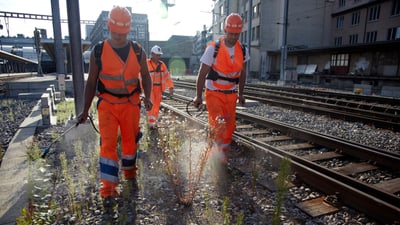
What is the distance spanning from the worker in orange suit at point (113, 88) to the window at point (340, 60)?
103 ft

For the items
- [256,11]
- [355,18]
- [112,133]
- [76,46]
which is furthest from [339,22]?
[112,133]

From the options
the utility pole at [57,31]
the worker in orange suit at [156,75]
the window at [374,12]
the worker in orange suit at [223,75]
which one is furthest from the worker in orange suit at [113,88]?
the window at [374,12]

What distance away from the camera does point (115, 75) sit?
10.6ft

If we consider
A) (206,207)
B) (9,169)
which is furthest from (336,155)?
(9,169)

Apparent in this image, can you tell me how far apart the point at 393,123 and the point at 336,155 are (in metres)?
3.40

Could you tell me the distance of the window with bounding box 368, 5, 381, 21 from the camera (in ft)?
112

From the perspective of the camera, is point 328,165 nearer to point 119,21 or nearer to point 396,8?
point 119,21

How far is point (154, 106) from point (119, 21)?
372cm

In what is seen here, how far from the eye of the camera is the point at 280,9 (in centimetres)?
4188

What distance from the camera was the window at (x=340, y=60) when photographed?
97.0ft

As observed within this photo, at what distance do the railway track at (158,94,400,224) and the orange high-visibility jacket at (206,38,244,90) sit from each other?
55.0 inches

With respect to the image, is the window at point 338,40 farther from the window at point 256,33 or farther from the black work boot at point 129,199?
the black work boot at point 129,199

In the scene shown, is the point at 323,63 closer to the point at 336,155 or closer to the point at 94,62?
the point at 336,155

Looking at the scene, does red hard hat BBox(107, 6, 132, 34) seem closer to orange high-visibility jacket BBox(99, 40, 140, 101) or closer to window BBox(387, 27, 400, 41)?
orange high-visibility jacket BBox(99, 40, 140, 101)
